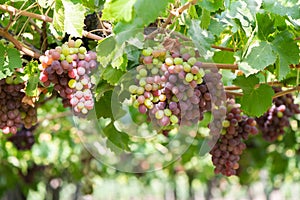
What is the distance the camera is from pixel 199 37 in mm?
1885

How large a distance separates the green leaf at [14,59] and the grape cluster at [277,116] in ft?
5.25

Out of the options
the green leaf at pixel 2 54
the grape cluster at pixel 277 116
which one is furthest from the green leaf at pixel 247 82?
the grape cluster at pixel 277 116

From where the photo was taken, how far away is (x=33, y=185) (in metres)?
7.25

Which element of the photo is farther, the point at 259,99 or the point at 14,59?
the point at 259,99

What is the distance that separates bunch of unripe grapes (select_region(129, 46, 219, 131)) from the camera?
1736 millimetres

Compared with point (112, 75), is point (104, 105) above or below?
below

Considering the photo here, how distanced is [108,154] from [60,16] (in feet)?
2.22

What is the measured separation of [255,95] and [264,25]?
0.37 metres

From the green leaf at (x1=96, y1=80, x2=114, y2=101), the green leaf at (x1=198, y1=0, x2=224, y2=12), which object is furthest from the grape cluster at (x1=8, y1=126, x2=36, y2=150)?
the green leaf at (x1=198, y1=0, x2=224, y2=12)

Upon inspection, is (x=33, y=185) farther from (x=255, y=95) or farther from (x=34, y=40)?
(x=255, y=95)

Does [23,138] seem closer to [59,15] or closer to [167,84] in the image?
[59,15]

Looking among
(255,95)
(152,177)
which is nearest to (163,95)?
(255,95)

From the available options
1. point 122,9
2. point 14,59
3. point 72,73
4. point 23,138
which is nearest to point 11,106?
point 14,59

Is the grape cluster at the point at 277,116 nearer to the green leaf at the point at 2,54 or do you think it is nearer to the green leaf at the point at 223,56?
the green leaf at the point at 223,56
